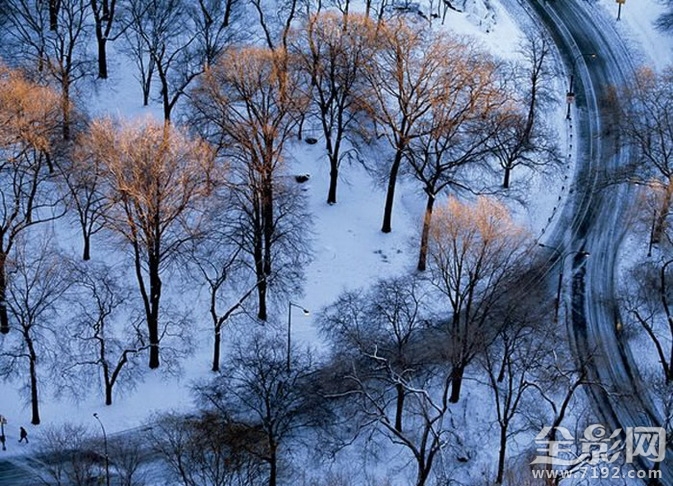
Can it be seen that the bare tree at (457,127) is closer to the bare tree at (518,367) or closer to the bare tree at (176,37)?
the bare tree at (518,367)

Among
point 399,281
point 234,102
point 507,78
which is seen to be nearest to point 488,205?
point 399,281

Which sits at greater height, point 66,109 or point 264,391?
point 66,109

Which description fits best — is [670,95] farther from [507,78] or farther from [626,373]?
[626,373]

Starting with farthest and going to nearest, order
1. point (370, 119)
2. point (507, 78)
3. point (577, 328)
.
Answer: point (507, 78) → point (370, 119) → point (577, 328)

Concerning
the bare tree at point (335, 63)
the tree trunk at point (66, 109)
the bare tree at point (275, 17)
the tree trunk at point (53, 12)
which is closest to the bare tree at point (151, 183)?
the tree trunk at point (66, 109)

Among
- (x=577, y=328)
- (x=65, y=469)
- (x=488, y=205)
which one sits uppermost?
(x=488, y=205)

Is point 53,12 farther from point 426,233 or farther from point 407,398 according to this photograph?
point 407,398

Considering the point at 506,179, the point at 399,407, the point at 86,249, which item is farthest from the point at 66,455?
the point at 506,179
